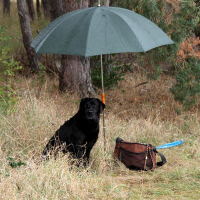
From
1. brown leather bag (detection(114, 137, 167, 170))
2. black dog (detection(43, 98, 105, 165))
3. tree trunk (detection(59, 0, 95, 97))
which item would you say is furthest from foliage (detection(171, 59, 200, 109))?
black dog (detection(43, 98, 105, 165))

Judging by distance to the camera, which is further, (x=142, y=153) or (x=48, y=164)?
(x=142, y=153)

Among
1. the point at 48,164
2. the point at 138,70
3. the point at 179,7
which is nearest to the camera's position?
the point at 48,164

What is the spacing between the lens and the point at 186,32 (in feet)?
25.1

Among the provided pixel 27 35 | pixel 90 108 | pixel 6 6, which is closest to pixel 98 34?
pixel 90 108

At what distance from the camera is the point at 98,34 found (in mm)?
4723

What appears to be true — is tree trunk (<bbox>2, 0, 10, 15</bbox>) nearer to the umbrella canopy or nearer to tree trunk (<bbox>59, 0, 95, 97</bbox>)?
tree trunk (<bbox>59, 0, 95, 97</bbox>)

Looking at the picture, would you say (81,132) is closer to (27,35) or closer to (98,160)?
(98,160)

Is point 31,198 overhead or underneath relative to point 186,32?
underneath

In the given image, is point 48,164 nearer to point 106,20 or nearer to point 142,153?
point 142,153

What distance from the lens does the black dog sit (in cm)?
503

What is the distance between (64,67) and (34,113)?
3095 mm

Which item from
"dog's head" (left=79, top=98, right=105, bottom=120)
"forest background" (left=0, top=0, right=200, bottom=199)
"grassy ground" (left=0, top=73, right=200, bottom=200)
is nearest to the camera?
"grassy ground" (left=0, top=73, right=200, bottom=200)

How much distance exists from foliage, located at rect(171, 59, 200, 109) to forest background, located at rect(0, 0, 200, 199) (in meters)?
0.02

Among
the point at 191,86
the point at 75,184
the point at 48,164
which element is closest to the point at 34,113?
the point at 48,164
